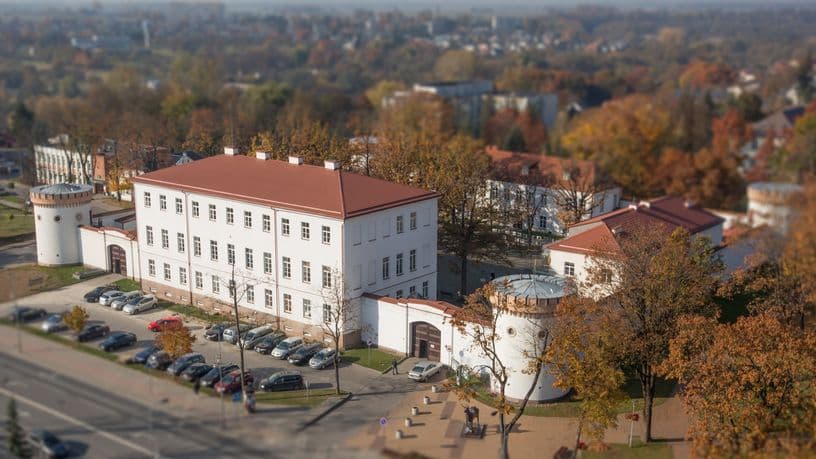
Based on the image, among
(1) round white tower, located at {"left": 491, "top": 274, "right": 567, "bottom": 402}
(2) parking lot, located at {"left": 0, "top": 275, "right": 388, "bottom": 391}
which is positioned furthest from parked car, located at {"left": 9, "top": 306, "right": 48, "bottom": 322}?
(1) round white tower, located at {"left": 491, "top": 274, "right": 567, "bottom": 402}

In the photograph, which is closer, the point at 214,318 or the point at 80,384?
the point at 80,384

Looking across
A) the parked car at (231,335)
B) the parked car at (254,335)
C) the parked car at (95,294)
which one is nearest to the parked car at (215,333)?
the parked car at (231,335)

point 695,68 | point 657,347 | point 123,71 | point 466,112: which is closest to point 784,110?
point 466,112

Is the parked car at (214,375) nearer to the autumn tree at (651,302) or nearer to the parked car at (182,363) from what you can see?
the parked car at (182,363)

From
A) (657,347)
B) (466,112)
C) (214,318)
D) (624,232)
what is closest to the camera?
(657,347)

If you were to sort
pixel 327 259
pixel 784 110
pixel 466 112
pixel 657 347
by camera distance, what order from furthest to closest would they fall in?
pixel 466 112
pixel 784 110
pixel 327 259
pixel 657 347

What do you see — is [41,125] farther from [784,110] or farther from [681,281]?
[784,110]

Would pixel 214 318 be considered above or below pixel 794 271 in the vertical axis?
below
